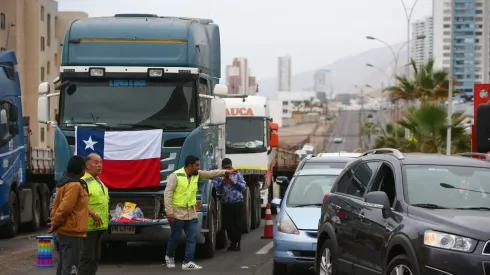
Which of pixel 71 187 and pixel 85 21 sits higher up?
pixel 85 21

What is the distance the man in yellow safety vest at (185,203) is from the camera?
1568 centimetres

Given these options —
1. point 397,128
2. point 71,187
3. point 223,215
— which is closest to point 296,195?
point 223,215

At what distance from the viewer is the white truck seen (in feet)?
93.1

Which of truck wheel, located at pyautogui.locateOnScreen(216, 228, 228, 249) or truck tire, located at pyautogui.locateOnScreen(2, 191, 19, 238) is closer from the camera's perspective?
truck wheel, located at pyautogui.locateOnScreen(216, 228, 228, 249)

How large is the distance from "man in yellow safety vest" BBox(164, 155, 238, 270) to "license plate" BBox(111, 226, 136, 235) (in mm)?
739

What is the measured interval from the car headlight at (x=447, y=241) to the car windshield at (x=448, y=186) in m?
0.97

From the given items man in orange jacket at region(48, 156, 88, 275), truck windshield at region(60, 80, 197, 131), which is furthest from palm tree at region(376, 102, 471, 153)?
man in orange jacket at region(48, 156, 88, 275)

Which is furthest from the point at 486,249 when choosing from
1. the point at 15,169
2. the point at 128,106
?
the point at 15,169

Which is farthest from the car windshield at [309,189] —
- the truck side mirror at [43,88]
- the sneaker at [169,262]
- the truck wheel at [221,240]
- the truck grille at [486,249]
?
the truck grille at [486,249]

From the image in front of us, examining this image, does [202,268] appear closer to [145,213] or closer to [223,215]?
[145,213]

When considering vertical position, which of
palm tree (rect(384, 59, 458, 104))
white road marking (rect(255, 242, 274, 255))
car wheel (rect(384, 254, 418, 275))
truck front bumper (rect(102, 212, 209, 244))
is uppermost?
palm tree (rect(384, 59, 458, 104))

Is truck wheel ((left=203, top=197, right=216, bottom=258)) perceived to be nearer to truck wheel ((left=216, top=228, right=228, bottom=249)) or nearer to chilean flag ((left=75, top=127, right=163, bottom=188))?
chilean flag ((left=75, top=127, right=163, bottom=188))

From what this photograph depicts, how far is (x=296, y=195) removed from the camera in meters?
16.2

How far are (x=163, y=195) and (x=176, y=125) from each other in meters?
1.21
